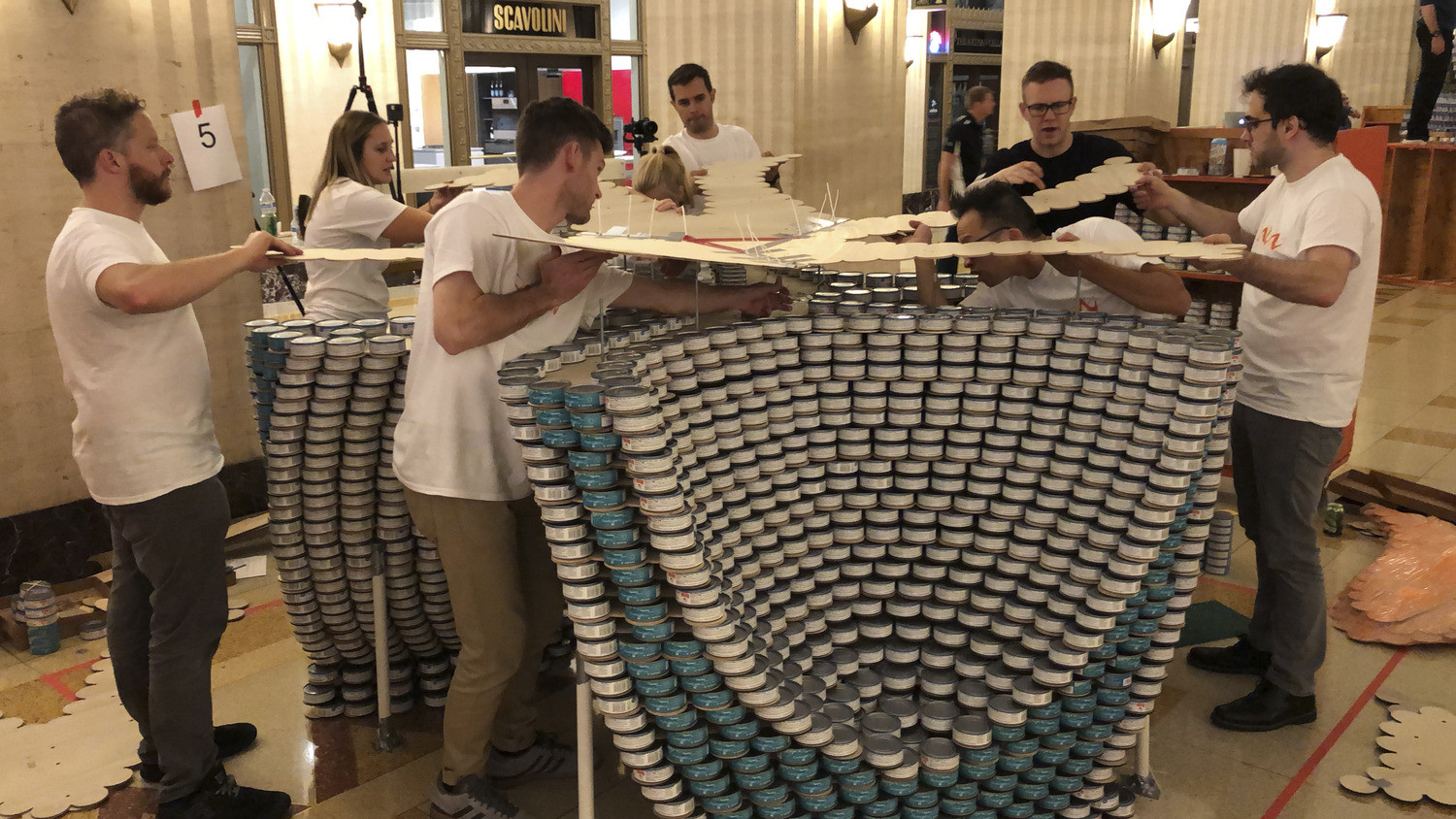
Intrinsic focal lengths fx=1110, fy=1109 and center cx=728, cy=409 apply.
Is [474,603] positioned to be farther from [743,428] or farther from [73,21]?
[73,21]

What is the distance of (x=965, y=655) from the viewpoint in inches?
124

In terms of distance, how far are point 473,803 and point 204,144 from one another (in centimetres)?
376

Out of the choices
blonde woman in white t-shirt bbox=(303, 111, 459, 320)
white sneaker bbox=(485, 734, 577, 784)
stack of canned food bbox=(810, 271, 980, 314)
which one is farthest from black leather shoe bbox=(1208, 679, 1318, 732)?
blonde woman in white t-shirt bbox=(303, 111, 459, 320)

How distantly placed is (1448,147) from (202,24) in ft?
41.4

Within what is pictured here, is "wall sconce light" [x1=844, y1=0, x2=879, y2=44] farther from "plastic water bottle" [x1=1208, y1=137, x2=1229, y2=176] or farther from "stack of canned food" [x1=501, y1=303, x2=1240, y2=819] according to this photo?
"stack of canned food" [x1=501, y1=303, x2=1240, y2=819]

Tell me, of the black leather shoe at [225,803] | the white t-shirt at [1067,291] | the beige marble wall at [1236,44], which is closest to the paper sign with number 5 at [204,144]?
the black leather shoe at [225,803]

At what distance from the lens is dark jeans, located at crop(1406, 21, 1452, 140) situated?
13.5 meters

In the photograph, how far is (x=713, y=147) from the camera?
5.65m

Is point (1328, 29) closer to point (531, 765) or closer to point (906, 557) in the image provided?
point (906, 557)

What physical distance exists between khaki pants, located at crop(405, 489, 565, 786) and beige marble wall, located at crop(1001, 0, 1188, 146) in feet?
27.2

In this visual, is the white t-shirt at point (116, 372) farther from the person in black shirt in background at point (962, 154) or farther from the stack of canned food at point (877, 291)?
the person in black shirt in background at point (962, 154)

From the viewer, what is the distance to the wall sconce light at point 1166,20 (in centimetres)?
1055

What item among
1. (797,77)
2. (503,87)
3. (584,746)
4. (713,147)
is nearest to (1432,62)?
(797,77)

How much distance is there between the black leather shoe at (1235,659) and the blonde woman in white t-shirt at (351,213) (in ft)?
10.9
